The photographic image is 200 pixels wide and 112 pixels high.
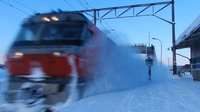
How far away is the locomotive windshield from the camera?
7008 millimetres

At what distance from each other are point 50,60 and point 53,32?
1.08 metres

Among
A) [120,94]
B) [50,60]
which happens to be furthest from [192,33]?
[50,60]

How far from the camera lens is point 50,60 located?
654cm

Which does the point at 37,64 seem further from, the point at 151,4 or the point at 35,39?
the point at 151,4

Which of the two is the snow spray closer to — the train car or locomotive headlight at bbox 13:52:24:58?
the train car

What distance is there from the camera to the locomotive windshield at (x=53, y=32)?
7.01 m

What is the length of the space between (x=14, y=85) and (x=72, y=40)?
222 cm

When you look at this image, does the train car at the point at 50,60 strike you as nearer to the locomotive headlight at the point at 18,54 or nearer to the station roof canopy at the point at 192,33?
the locomotive headlight at the point at 18,54

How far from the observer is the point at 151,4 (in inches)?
722

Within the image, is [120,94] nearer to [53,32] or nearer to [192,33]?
[53,32]

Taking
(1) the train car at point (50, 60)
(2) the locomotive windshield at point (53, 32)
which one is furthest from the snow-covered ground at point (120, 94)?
(2) the locomotive windshield at point (53, 32)

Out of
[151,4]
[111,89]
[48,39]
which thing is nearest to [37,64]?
[48,39]

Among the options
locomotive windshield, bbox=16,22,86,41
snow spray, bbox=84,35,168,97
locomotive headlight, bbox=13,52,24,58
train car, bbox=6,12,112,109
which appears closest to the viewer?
train car, bbox=6,12,112,109

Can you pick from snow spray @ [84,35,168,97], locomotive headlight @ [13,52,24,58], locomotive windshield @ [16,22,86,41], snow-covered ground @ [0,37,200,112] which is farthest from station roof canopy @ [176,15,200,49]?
locomotive headlight @ [13,52,24,58]
